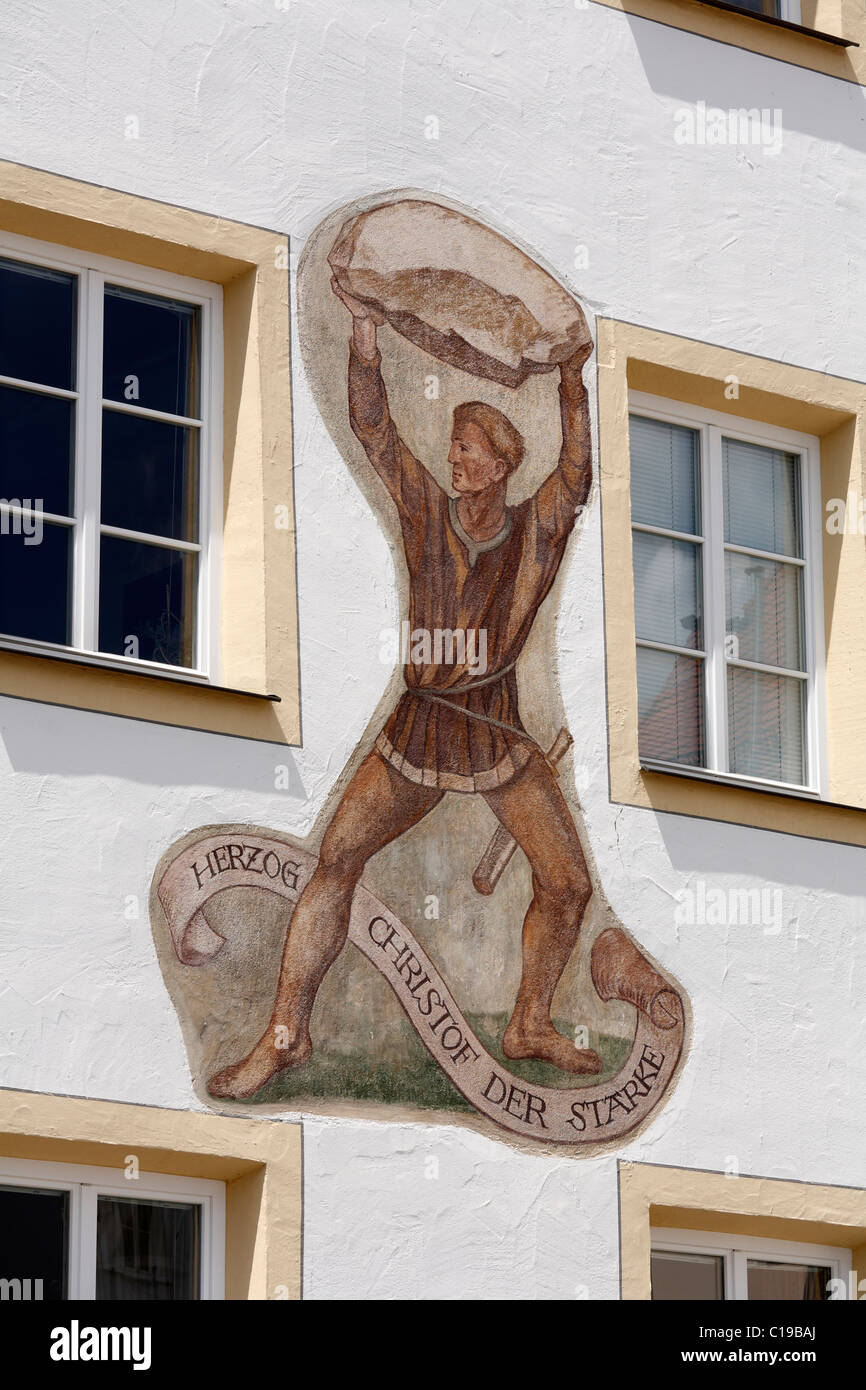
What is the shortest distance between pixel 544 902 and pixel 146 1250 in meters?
1.78

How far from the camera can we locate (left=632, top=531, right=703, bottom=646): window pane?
994 cm

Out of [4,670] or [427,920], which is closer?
[4,670]

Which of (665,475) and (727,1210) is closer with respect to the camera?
(727,1210)

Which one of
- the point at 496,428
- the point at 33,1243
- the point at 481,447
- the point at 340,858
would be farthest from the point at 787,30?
the point at 33,1243

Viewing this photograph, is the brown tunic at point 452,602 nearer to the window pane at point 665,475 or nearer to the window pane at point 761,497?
the window pane at point 665,475

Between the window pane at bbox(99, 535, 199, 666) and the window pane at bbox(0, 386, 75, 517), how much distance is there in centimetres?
23

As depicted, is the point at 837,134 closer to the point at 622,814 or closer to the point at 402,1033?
the point at 622,814

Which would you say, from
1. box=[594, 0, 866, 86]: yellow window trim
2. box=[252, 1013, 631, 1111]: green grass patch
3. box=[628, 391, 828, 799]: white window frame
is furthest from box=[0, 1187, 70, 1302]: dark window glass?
box=[594, 0, 866, 86]: yellow window trim

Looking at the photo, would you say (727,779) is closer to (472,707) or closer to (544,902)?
(544,902)

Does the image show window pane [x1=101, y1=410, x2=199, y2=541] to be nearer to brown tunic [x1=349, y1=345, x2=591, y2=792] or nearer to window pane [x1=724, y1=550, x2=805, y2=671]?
brown tunic [x1=349, y1=345, x2=591, y2=792]

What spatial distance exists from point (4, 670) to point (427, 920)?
163cm

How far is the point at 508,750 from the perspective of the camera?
9.20 m

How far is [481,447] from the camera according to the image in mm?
9461
